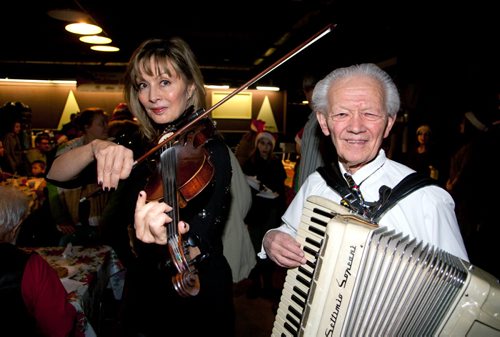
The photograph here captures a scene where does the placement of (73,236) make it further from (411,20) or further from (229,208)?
(411,20)

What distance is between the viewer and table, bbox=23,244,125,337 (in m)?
2.08

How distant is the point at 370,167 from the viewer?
1.50 m

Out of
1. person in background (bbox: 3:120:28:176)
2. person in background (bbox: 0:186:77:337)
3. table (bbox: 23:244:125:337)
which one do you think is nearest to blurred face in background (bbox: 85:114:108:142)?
table (bbox: 23:244:125:337)

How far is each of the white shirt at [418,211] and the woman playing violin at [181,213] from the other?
0.71 metres

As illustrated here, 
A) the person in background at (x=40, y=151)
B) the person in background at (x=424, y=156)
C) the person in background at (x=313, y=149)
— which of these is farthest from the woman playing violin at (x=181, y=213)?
the person in background at (x=40, y=151)

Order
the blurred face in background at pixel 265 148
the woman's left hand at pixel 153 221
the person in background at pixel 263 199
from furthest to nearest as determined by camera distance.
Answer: the blurred face in background at pixel 265 148
the person in background at pixel 263 199
the woman's left hand at pixel 153 221

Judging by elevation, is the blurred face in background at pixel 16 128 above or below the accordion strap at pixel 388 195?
above

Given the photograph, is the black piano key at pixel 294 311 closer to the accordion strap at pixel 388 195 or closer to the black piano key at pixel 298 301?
the black piano key at pixel 298 301

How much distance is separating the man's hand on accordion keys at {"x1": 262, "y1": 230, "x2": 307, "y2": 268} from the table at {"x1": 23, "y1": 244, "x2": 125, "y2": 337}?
4.67ft

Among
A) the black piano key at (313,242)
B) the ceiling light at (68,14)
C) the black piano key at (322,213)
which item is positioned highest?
the ceiling light at (68,14)

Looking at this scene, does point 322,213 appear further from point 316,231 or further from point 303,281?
point 303,281

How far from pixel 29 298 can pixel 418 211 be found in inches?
74.8

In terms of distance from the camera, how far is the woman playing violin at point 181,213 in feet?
4.68

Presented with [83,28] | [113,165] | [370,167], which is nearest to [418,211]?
[370,167]
